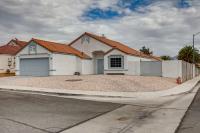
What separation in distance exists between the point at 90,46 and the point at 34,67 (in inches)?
361

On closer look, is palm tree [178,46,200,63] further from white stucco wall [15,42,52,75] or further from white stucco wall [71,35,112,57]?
white stucco wall [15,42,52,75]

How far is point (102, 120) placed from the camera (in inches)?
348

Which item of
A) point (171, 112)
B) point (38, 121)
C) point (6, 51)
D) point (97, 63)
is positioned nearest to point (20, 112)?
point (38, 121)

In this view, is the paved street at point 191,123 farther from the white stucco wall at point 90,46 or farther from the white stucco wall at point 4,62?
the white stucco wall at point 4,62

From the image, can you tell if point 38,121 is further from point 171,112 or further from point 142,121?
point 171,112

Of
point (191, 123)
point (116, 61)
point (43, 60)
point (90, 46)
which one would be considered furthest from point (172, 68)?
point (191, 123)

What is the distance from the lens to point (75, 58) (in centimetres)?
3525

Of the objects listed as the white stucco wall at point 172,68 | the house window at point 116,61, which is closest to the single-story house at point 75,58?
the house window at point 116,61

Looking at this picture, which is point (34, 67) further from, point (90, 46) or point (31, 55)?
point (90, 46)

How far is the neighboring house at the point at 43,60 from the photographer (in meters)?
31.2

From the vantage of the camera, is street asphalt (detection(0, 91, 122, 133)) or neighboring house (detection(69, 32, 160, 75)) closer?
street asphalt (detection(0, 91, 122, 133))

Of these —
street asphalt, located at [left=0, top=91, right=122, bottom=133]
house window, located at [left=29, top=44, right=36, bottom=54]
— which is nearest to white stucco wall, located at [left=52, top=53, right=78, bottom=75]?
house window, located at [left=29, top=44, right=36, bottom=54]

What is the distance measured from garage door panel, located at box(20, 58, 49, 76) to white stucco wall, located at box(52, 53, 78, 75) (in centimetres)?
109

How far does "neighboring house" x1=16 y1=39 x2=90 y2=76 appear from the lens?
102ft
